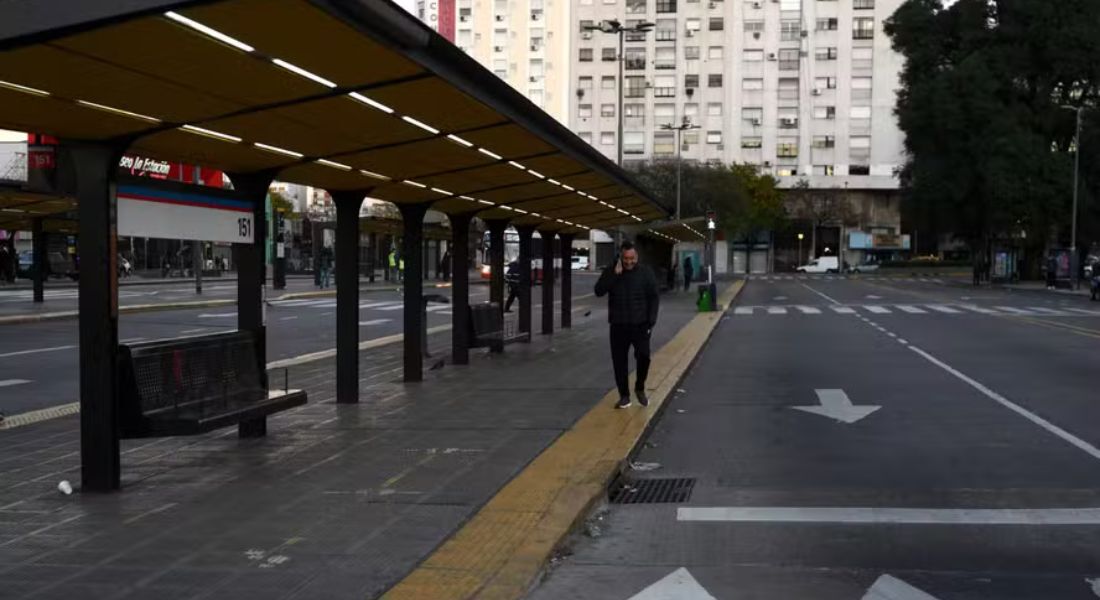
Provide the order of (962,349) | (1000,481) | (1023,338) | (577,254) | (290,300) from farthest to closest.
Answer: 1. (577,254)
2. (290,300)
3. (1023,338)
4. (962,349)
5. (1000,481)

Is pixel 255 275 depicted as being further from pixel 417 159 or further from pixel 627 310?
pixel 627 310

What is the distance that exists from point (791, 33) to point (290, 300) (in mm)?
69649

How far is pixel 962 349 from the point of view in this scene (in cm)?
2050

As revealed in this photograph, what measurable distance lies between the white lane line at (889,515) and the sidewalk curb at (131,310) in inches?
870

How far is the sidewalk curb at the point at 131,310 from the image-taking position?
84.0ft

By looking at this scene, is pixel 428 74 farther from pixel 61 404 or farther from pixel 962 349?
pixel 962 349

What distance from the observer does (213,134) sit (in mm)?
8203

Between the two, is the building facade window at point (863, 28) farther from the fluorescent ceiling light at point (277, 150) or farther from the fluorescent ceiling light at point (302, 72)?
the fluorescent ceiling light at point (302, 72)

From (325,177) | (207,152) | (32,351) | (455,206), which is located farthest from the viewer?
(32,351)

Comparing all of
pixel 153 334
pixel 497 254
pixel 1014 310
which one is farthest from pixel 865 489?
pixel 1014 310

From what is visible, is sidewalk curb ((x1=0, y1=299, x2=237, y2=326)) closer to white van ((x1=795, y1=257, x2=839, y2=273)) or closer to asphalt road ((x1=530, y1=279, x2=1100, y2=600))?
asphalt road ((x1=530, y1=279, x2=1100, y2=600))

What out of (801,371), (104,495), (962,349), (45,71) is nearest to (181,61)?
(45,71)

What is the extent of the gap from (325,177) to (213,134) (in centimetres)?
332

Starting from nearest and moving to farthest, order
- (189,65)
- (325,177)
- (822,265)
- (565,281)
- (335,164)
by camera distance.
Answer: (189,65), (335,164), (325,177), (565,281), (822,265)
